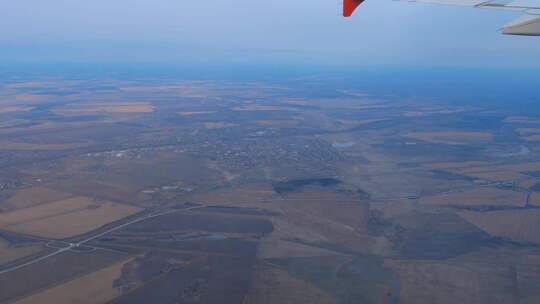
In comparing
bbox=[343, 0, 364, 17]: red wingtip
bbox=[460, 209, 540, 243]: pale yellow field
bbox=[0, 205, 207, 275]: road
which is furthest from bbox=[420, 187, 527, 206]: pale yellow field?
bbox=[343, 0, 364, 17]: red wingtip

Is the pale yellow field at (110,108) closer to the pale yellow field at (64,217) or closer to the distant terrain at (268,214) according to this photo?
the distant terrain at (268,214)

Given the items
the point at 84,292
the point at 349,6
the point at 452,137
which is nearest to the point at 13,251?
the point at 84,292

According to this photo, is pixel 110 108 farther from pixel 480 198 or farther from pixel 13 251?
pixel 480 198

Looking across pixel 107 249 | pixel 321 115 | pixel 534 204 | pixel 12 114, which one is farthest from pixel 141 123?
pixel 534 204

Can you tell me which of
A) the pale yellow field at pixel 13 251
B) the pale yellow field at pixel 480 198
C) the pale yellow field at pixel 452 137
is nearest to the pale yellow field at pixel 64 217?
the pale yellow field at pixel 13 251

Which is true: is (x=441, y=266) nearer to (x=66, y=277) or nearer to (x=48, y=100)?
(x=66, y=277)
